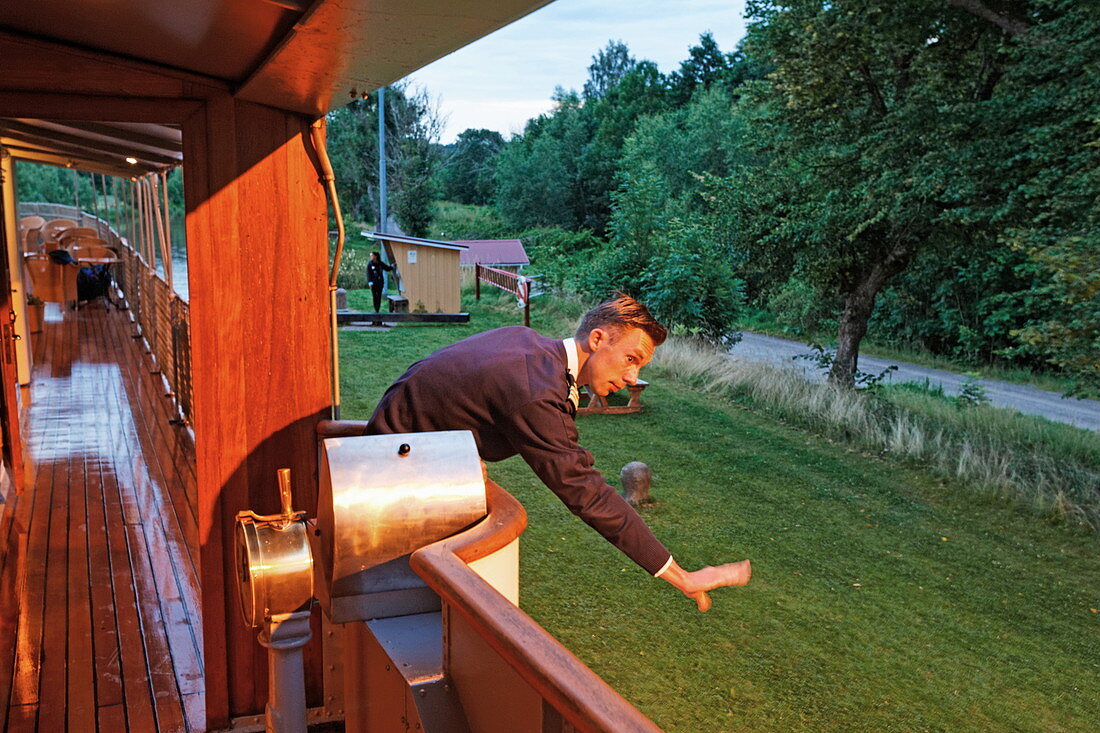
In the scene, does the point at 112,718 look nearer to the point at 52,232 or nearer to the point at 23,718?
the point at 23,718

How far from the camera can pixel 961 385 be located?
14836 millimetres

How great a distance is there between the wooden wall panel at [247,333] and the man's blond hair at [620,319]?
115 cm

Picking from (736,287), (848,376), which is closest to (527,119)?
(736,287)

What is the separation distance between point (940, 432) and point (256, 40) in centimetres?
958

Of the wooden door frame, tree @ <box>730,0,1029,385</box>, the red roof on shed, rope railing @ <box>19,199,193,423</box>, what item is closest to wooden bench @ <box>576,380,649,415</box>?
tree @ <box>730,0,1029,385</box>

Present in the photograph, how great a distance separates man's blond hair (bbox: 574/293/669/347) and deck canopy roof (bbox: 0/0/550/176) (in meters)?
0.84

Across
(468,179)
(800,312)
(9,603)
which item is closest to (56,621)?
(9,603)

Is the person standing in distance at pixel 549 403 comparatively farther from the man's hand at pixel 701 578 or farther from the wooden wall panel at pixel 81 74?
the wooden wall panel at pixel 81 74

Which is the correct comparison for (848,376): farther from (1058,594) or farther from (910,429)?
(1058,594)

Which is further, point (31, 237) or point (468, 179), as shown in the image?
point (468, 179)

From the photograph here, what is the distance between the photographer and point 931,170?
11398 mm

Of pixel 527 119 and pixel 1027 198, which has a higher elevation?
pixel 527 119

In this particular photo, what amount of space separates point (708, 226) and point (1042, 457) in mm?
7836

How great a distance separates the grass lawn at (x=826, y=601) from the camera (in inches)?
191
